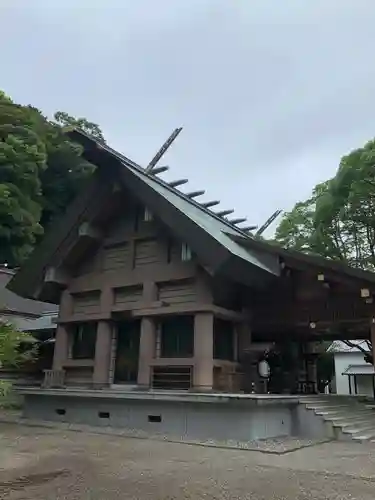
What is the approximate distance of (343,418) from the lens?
356 inches

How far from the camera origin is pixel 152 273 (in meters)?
10.9

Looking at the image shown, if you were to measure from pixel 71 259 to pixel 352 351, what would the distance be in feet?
63.2

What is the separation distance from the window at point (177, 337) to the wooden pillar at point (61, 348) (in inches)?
109

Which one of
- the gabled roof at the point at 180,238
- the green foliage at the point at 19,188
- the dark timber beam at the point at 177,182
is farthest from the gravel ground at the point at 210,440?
the green foliage at the point at 19,188

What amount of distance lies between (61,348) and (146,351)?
271cm

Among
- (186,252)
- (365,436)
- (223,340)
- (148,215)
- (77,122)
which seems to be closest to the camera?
(365,436)

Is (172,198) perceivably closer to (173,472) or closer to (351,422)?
(351,422)

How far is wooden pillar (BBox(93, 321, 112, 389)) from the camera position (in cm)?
1087

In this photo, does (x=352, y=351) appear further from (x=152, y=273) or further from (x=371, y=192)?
(x=152, y=273)

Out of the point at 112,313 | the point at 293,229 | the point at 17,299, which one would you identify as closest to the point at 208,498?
the point at 112,313

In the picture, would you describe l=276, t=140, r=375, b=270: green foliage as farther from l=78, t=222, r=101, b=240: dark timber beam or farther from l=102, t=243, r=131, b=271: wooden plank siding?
l=78, t=222, r=101, b=240: dark timber beam

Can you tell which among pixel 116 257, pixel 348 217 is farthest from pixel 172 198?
pixel 348 217

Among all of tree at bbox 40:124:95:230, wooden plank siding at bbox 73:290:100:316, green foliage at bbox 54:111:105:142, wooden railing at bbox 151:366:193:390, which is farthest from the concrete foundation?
green foliage at bbox 54:111:105:142

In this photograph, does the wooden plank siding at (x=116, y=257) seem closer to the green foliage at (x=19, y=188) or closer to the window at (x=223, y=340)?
the window at (x=223, y=340)
